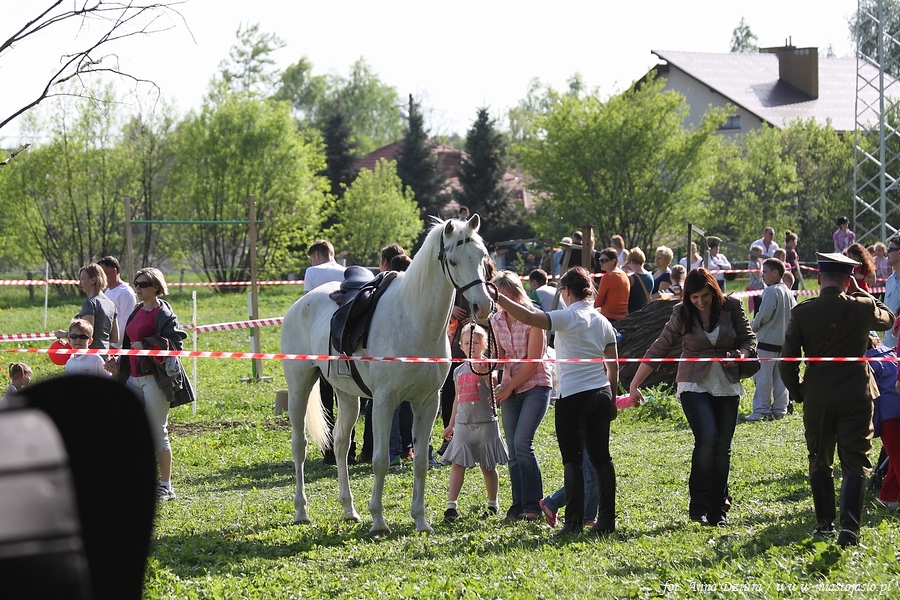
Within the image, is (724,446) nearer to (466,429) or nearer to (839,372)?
(839,372)

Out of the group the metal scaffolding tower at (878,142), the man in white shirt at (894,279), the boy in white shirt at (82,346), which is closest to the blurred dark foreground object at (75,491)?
the boy in white shirt at (82,346)

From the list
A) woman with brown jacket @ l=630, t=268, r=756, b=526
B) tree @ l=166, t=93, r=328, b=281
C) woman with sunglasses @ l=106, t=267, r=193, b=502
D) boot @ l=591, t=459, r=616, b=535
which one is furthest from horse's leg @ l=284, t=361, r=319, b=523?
tree @ l=166, t=93, r=328, b=281

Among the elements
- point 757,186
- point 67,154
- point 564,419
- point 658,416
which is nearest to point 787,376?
point 564,419

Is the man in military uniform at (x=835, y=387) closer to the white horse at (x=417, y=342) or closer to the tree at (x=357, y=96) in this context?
the white horse at (x=417, y=342)

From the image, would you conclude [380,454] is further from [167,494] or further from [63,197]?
[63,197]

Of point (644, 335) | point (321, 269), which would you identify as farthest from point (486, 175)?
point (321, 269)

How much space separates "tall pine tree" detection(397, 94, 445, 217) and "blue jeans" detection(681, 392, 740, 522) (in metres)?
43.2

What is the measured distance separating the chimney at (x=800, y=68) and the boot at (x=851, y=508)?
178 feet

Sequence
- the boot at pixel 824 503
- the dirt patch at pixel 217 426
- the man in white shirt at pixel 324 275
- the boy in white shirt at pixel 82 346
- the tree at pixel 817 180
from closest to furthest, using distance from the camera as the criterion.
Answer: the boot at pixel 824 503, the boy in white shirt at pixel 82 346, the man in white shirt at pixel 324 275, the dirt patch at pixel 217 426, the tree at pixel 817 180

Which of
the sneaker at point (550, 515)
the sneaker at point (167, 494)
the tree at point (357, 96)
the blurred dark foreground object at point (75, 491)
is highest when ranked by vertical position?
the tree at point (357, 96)

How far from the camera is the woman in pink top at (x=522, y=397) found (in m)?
7.68

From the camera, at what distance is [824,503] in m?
6.61

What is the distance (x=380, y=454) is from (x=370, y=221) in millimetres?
35030

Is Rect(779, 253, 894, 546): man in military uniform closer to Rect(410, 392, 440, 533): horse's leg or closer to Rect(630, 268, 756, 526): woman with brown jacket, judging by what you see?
Rect(630, 268, 756, 526): woman with brown jacket
